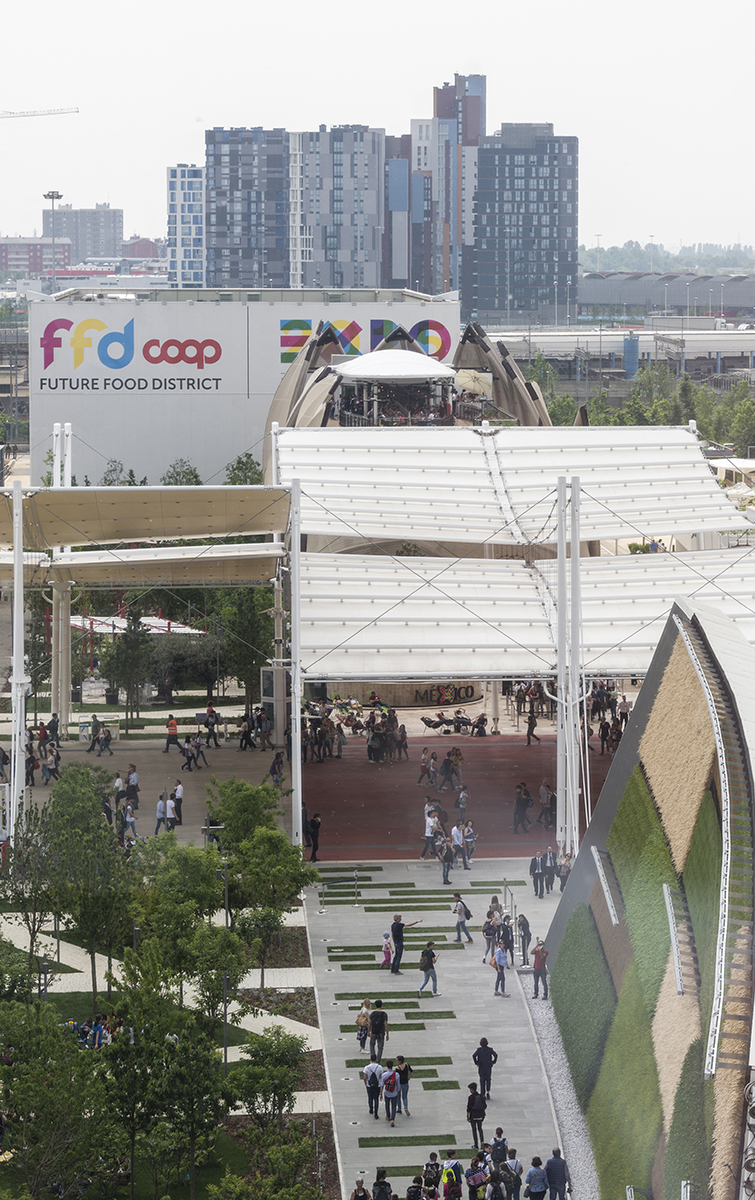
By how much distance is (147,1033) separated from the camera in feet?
63.6

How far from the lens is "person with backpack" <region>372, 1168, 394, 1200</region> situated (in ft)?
60.4

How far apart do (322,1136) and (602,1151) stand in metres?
4.43

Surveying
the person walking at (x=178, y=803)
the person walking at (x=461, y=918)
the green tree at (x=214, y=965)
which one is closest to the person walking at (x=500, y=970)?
the person walking at (x=461, y=918)

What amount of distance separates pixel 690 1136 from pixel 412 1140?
6916mm

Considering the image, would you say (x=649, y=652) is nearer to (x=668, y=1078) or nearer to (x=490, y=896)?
(x=490, y=896)

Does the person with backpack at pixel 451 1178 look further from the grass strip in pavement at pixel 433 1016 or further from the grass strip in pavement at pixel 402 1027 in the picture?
the grass strip in pavement at pixel 433 1016

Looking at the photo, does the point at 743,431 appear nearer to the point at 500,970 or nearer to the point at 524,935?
the point at 524,935

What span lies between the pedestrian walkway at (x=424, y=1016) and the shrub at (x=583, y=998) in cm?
113

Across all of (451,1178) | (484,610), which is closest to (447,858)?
(484,610)

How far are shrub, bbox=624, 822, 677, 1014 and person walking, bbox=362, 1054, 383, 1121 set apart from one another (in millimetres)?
5013

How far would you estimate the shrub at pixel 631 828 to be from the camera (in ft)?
62.0

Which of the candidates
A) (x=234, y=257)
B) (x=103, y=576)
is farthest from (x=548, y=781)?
(x=234, y=257)

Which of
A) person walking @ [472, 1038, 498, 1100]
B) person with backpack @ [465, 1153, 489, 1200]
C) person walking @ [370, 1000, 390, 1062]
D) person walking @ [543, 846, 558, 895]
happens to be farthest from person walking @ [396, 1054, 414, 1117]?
person walking @ [543, 846, 558, 895]

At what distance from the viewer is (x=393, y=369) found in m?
59.2
